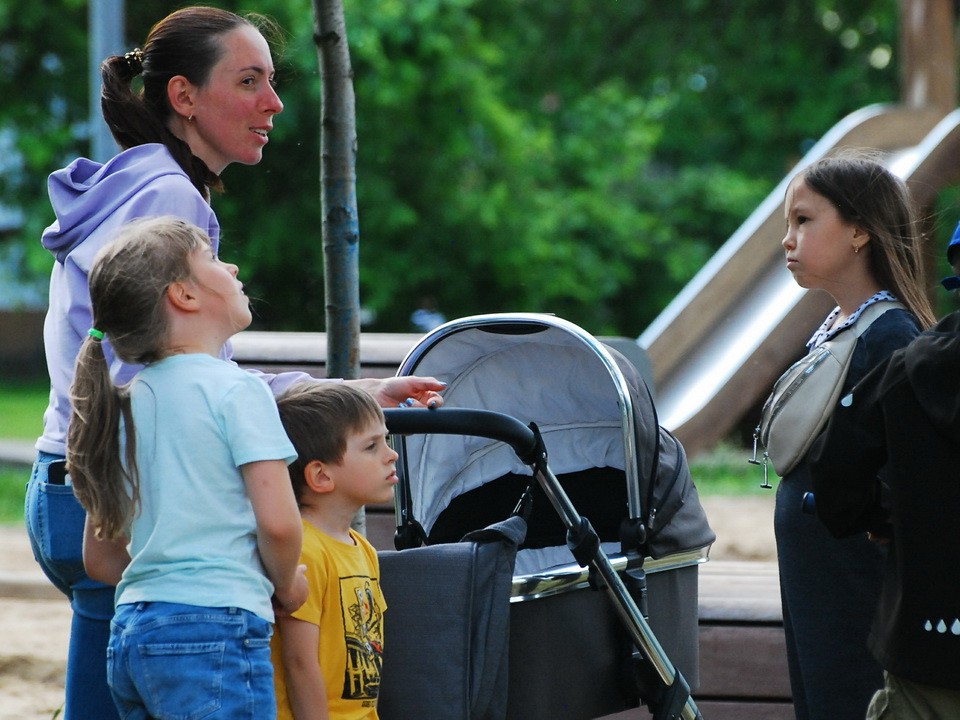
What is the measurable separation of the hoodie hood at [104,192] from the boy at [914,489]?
1.34 m

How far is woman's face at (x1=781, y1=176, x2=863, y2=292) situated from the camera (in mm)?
2875

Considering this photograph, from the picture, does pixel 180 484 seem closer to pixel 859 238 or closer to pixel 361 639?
pixel 361 639

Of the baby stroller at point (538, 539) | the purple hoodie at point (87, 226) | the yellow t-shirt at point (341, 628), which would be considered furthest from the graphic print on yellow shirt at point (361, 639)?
the purple hoodie at point (87, 226)

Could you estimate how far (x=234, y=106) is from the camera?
2.61 meters

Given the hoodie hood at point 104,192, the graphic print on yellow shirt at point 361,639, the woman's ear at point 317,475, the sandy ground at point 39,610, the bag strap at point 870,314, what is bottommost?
the sandy ground at point 39,610

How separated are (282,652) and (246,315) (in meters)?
0.61

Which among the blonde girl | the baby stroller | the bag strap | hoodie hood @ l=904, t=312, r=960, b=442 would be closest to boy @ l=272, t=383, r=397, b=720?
the baby stroller

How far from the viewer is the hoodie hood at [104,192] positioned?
2.37m

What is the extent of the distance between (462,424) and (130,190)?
29.7 inches

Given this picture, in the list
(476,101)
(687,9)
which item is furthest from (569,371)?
(687,9)

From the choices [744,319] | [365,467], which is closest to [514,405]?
[365,467]

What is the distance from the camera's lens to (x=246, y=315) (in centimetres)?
219

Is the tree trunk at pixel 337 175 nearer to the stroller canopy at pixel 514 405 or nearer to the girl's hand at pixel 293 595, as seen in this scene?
the stroller canopy at pixel 514 405

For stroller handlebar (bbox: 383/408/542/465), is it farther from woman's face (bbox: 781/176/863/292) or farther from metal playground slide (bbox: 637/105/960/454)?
metal playground slide (bbox: 637/105/960/454)
